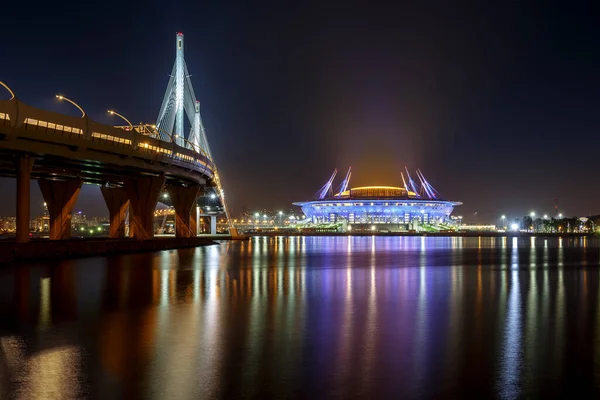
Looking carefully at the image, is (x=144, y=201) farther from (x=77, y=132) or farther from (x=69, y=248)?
(x=77, y=132)

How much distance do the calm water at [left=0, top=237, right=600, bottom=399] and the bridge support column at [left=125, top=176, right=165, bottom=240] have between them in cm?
3249

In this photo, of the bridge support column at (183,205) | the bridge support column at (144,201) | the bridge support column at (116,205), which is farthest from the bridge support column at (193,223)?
the bridge support column at (144,201)

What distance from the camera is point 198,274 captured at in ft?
93.5

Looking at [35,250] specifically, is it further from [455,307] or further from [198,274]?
[455,307]

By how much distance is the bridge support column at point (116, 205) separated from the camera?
2862 inches

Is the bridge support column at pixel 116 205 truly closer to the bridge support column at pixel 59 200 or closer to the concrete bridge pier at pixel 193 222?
the concrete bridge pier at pixel 193 222

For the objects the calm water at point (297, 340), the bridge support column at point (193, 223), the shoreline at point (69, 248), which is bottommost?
the calm water at point (297, 340)

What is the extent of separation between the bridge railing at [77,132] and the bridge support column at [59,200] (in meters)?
11.6

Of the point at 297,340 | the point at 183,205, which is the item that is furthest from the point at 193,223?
the point at 297,340

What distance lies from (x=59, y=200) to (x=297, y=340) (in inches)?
2093

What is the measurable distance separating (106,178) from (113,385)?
54.3m

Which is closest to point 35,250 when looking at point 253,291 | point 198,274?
point 198,274

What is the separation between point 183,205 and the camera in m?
74.9

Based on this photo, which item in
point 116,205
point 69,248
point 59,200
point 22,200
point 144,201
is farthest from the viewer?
point 116,205
